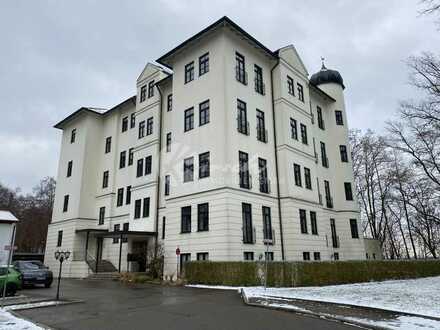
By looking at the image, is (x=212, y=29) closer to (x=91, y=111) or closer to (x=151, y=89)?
(x=151, y=89)

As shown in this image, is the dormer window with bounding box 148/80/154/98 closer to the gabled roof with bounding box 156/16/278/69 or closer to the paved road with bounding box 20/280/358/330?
the gabled roof with bounding box 156/16/278/69

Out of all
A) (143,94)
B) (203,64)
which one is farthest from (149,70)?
(203,64)

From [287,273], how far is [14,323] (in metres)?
11.8

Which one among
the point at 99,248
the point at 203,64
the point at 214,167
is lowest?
the point at 99,248

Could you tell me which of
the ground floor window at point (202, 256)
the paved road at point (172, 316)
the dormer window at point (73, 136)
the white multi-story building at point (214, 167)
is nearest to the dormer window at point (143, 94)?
the white multi-story building at point (214, 167)

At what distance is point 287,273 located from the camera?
17.0 m

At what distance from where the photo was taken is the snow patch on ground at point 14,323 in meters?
8.47

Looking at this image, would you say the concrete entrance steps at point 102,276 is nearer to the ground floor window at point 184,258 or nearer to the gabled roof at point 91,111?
the ground floor window at point 184,258

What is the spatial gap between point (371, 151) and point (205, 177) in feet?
83.3

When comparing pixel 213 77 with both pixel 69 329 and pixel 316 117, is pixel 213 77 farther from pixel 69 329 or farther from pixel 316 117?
pixel 69 329

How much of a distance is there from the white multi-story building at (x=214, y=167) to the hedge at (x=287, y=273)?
58.2 inches

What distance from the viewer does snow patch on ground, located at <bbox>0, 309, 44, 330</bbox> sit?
847 cm

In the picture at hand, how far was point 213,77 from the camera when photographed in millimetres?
23484

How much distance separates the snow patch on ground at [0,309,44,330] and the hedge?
10.0 meters
